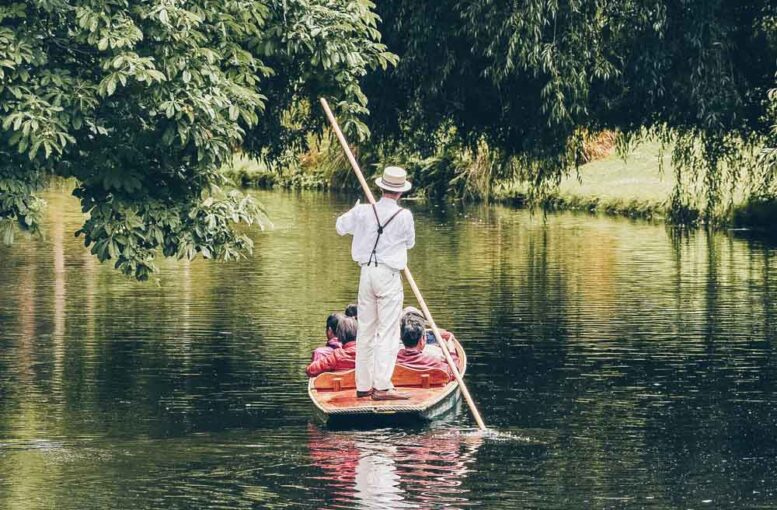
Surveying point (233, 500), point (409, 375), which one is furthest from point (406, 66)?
point (233, 500)

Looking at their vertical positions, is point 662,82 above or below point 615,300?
above

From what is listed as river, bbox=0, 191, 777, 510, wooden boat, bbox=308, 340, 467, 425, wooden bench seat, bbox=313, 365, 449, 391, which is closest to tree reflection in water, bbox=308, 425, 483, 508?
river, bbox=0, 191, 777, 510

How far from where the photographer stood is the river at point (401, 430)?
1176 centimetres

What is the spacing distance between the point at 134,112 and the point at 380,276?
8.07ft

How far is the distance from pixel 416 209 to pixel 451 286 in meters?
22.0

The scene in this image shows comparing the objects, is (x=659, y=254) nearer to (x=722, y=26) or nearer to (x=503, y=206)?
(x=722, y=26)

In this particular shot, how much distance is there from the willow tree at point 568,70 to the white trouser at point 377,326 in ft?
21.5

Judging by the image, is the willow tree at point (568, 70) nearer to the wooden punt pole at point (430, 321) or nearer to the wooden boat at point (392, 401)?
the wooden punt pole at point (430, 321)

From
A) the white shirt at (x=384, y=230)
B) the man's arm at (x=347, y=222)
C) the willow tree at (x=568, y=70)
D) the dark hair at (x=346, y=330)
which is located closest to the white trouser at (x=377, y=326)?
the white shirt at (x=384, y=230)

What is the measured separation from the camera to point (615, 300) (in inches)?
977

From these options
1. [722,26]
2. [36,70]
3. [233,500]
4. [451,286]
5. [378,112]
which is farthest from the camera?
[451,286]

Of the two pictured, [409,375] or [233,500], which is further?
[409,375]

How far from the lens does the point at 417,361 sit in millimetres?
15242

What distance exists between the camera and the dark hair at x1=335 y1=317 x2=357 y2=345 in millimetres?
16062
